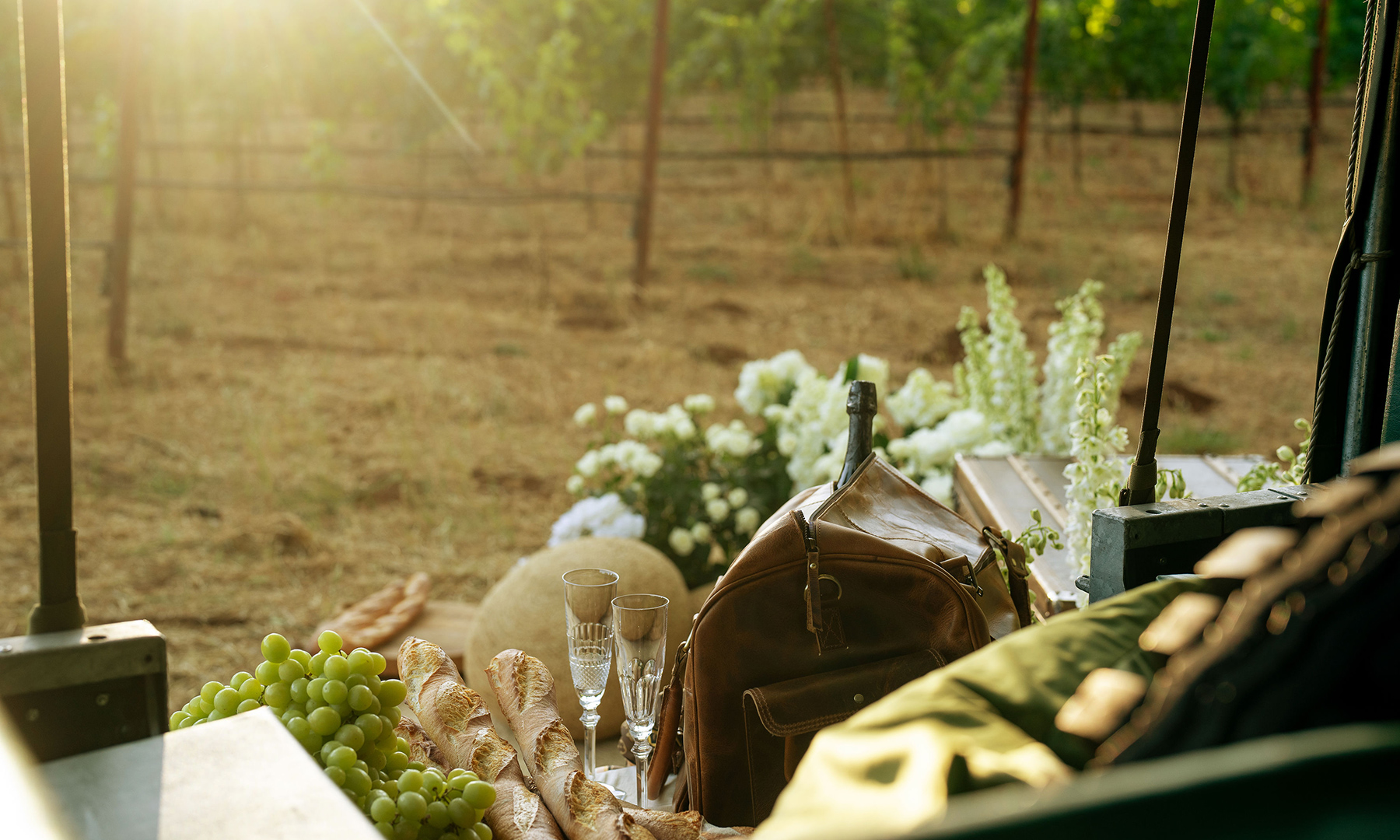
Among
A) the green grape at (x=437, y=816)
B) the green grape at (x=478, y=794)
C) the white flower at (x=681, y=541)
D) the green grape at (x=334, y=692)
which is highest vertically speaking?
the green grape at (x=334, y=692)

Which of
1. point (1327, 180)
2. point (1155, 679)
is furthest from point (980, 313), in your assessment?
point (1155, 679)

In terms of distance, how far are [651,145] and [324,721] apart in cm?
495

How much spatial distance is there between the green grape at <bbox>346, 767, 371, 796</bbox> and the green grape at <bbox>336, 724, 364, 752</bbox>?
1.7 inches

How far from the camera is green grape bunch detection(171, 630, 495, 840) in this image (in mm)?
868

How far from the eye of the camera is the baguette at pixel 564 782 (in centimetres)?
95

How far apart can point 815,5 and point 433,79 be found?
15.7 ft

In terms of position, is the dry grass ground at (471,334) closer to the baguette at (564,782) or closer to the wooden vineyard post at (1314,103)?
the wooden vineyard post at (1314,103)

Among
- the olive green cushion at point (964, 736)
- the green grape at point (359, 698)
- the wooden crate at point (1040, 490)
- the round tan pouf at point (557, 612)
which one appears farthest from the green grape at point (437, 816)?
the round tan pouf at point (557, 612)

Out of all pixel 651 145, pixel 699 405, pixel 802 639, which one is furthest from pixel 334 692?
pixel 651 145

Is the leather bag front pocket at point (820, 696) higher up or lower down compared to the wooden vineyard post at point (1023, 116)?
lower down

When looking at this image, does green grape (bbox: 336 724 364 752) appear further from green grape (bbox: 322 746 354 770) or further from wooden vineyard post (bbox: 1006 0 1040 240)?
wooden vineyard post (bbox: 1006 0 1040 240)

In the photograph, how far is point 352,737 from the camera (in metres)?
0.91

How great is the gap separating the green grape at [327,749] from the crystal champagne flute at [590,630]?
34cm

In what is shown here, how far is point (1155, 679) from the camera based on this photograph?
449mm
